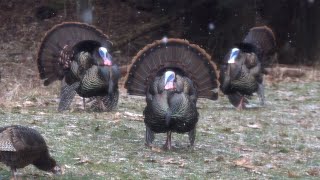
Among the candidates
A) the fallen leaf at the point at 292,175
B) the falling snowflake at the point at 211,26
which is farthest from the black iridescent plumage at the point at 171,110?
the falling snowflake at the point at 211,26

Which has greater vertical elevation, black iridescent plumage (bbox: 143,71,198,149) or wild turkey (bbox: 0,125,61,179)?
black iridescent plumage (bbox: 143,71,198,149)

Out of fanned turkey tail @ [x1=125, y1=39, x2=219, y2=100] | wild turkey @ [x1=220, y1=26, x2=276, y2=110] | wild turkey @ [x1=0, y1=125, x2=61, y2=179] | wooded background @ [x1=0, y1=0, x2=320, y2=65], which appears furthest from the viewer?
wooded background @ [x1=0, y1=0, x2=320, y2=65]

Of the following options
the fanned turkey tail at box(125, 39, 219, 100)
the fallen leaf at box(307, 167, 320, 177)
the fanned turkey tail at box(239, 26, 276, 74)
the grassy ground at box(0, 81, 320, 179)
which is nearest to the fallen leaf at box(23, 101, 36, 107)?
the grassy ground at box(0, 81, 320, 179)

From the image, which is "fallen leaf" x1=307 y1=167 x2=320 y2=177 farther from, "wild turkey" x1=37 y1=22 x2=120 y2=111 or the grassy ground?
"wild turkey" x1=37 y1=22 x2=120 y2=111

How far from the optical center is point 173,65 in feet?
25.4

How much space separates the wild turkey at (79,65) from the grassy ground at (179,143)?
0.88 feet

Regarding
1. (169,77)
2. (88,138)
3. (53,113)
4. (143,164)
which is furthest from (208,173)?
(53,113)

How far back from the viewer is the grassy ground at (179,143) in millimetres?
6418

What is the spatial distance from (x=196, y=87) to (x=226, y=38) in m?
8.41

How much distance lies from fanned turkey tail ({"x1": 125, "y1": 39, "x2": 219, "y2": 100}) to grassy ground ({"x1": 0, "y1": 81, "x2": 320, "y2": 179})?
0.55 m

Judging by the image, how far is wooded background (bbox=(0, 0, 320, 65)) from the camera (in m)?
15.7

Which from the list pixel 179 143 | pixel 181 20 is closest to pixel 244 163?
pixel 179 143

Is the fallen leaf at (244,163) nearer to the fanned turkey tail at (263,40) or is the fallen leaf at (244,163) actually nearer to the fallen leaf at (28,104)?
the fallen leaf at (28,104)

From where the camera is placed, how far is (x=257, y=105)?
38.5ft
